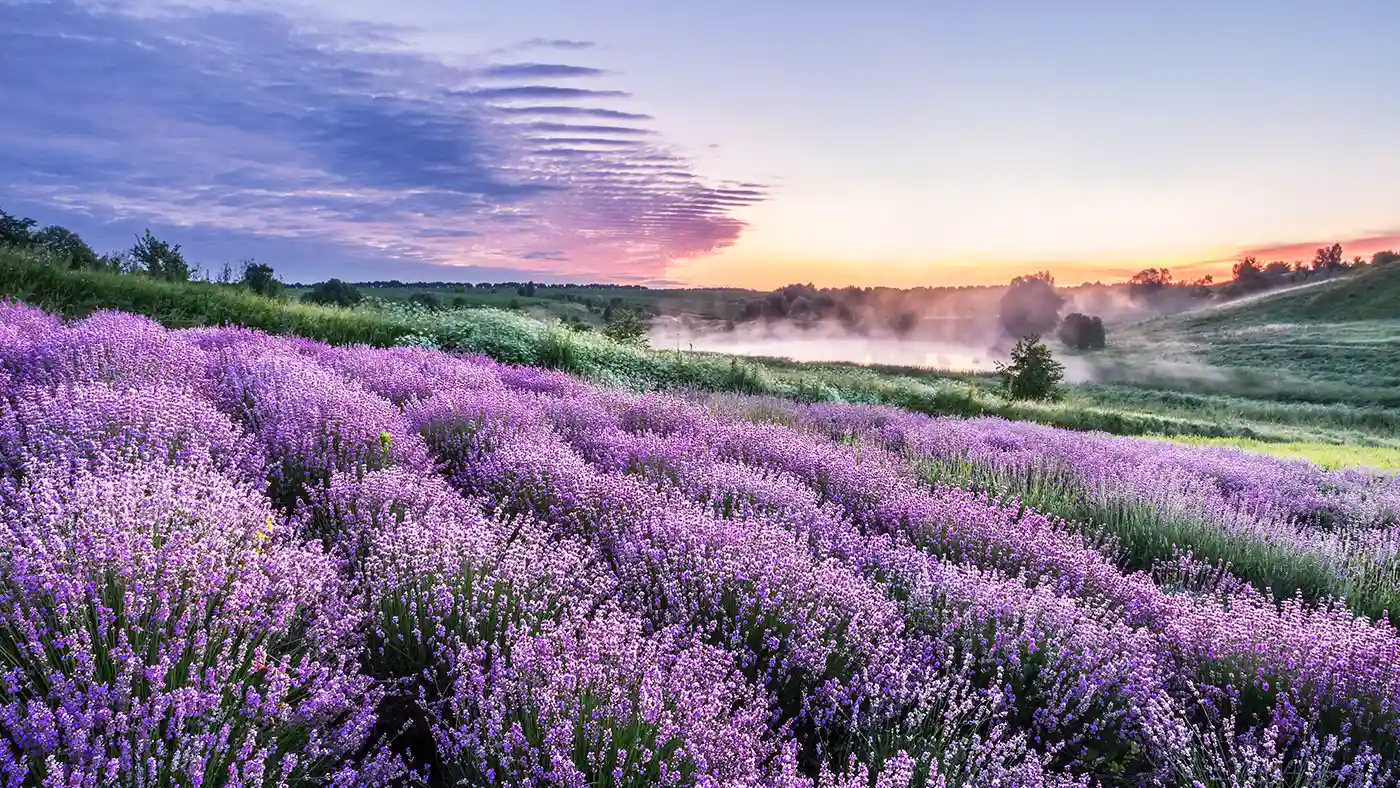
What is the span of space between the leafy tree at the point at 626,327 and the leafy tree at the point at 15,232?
9.74 meters

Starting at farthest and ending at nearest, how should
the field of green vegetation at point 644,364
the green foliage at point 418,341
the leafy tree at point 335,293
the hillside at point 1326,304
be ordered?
the hillside at point 1326,304, the leafy tree at point 335,293, the green foliage at point 418,341, the field of green vegetation at point 644,364

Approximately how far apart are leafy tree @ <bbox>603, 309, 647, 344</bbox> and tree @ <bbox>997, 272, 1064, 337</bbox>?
46568mm

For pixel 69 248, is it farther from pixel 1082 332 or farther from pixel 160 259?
pixel 1082 332

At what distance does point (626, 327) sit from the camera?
691 inches

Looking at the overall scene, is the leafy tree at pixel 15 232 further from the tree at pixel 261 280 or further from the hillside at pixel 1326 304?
the hillside at pixel 1326 304

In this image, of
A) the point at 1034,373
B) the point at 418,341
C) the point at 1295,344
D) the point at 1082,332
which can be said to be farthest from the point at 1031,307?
the point at 418,341

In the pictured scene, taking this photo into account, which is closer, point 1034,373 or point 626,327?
point 626,327

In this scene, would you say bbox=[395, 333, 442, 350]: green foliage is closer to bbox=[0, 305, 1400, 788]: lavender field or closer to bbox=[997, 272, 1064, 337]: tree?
bbox=[0, 305, 1400, 788]: lavender field

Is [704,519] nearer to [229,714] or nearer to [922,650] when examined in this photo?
[922,650]

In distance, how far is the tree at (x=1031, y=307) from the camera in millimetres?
58938

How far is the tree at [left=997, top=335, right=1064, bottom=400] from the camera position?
75.9ft

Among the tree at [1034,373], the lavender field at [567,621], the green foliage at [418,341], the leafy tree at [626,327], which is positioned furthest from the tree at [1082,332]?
the lavender field at [567,621]

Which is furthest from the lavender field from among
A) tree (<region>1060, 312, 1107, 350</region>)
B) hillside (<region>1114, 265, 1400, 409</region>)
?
tree (<region>1060, 312, 1107, 350</region>)

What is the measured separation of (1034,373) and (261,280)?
65.6 feet
